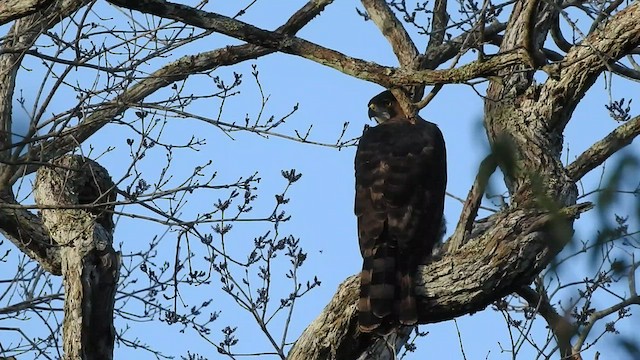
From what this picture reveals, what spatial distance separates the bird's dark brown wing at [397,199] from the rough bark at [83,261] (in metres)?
1.26

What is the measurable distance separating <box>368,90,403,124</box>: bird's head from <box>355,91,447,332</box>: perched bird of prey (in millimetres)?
721

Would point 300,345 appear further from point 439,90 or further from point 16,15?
point 16,15

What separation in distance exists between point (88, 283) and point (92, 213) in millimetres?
452

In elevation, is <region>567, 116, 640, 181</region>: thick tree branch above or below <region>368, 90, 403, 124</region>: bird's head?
below

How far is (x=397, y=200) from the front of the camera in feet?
19.1

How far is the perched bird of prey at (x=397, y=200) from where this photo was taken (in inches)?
207

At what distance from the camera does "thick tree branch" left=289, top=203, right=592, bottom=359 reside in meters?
4.38

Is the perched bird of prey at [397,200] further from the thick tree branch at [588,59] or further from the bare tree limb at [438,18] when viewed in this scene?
the thick tree branch at [588,59]

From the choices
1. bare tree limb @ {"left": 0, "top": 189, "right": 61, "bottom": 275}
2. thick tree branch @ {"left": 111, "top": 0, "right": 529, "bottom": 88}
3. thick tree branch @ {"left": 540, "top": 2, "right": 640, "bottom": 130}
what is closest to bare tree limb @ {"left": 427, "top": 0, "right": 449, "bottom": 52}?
thick tree branch @ {"left": 540, "top": 2, "right": 640, "bottom": 130}

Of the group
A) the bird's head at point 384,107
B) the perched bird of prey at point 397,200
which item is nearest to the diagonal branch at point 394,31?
the perched bird of prey at point 397,200

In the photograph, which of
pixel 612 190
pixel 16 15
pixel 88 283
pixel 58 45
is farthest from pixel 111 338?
pixel 612 190

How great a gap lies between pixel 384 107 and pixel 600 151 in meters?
2.08

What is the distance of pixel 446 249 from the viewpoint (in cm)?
545

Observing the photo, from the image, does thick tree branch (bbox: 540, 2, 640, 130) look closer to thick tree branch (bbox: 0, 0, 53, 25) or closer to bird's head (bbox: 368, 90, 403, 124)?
thick tree branch (bbox: 0, 0, 53, 25)
